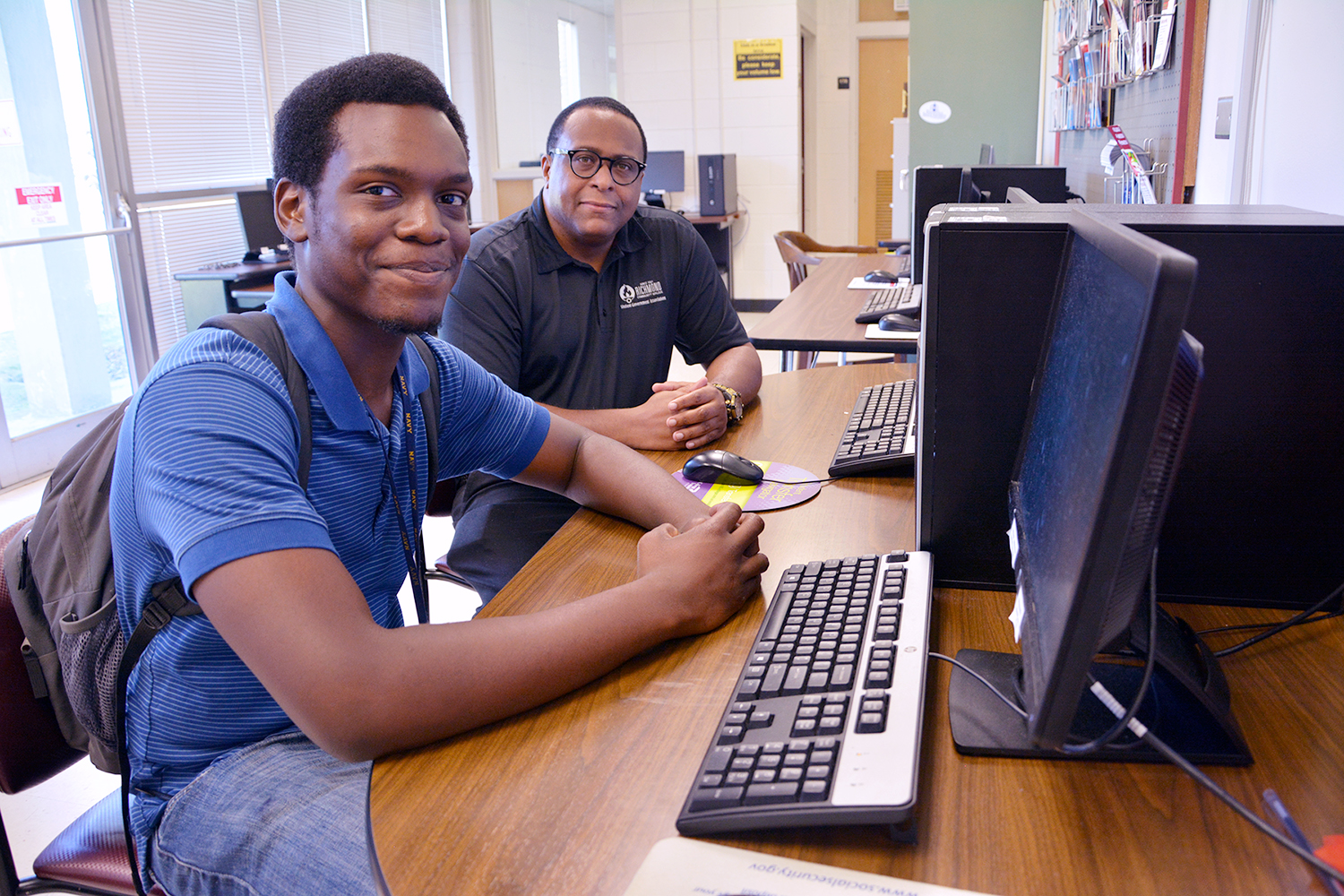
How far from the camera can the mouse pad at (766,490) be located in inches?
52.5

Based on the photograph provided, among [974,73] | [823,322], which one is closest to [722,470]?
[823,322]

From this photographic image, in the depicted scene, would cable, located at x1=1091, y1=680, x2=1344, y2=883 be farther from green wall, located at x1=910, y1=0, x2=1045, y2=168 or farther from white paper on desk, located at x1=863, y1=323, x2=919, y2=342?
green wall, located at x1=910, y1=0, x2=1045, y2=168

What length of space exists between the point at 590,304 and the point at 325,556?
1.28 metres

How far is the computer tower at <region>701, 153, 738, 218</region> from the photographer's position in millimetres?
6996

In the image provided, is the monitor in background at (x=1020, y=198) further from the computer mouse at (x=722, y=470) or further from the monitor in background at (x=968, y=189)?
the monitor in background at (x=968, y=189)

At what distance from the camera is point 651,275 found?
6.89 feet

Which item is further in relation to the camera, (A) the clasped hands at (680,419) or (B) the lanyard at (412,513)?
(A) the clasped hands at (680,419)

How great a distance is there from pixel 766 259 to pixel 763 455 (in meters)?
6.29

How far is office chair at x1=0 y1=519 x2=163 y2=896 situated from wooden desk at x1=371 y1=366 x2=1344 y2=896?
52 cm

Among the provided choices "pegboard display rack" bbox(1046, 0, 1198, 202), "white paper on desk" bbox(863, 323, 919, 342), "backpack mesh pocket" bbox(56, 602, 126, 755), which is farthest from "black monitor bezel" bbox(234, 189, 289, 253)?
"backpack mesh pocket" bbox(56, 602, 126, 755)

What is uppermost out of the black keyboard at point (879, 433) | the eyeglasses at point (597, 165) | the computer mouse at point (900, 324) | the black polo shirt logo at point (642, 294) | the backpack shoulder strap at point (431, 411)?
the eyeglasses at point (597, 165)

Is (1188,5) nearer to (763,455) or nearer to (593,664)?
(763,455)

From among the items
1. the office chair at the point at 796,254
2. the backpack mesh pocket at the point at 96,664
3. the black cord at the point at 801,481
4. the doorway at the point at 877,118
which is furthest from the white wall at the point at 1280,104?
the doorway at the point at 877,118

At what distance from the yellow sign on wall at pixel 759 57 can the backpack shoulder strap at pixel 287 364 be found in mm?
6922
